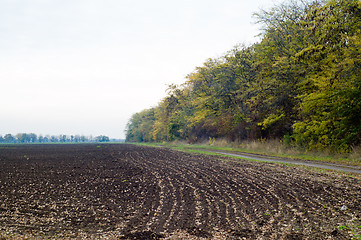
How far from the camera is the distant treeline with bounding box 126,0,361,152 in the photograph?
1892cm

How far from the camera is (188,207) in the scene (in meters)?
8.93

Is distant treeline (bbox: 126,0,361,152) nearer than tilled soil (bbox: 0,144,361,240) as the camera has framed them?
No

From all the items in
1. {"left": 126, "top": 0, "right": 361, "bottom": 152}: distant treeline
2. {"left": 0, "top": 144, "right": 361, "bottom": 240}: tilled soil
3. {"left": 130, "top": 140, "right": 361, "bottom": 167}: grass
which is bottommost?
{"left": 0, "top": 144, "right": 361, "bottom": 240}: tilled soil

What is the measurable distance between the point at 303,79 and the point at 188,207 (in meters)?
17.9

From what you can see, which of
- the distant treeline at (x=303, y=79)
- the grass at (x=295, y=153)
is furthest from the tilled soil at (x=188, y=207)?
the distant treeline at (x=303, y=79)

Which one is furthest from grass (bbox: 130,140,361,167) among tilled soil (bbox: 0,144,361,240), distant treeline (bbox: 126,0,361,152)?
tilled soil (bbox: 0,144,361,240)

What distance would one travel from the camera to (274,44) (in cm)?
2591

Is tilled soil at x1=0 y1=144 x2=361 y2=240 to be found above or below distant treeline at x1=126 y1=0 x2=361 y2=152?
below

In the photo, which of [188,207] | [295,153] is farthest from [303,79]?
[188,207]

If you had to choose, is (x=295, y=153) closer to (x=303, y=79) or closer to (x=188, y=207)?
(x=303, y=79)

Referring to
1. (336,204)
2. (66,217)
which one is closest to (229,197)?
(336,204)

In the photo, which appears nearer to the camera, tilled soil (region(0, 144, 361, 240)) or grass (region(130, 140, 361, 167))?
tilled soil (region(0, 144, 361, 240))

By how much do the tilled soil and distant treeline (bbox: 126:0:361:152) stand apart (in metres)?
7.39

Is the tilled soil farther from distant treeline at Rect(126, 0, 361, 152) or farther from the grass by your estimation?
distant treeline at Rect(126, 0, 361, 152)
